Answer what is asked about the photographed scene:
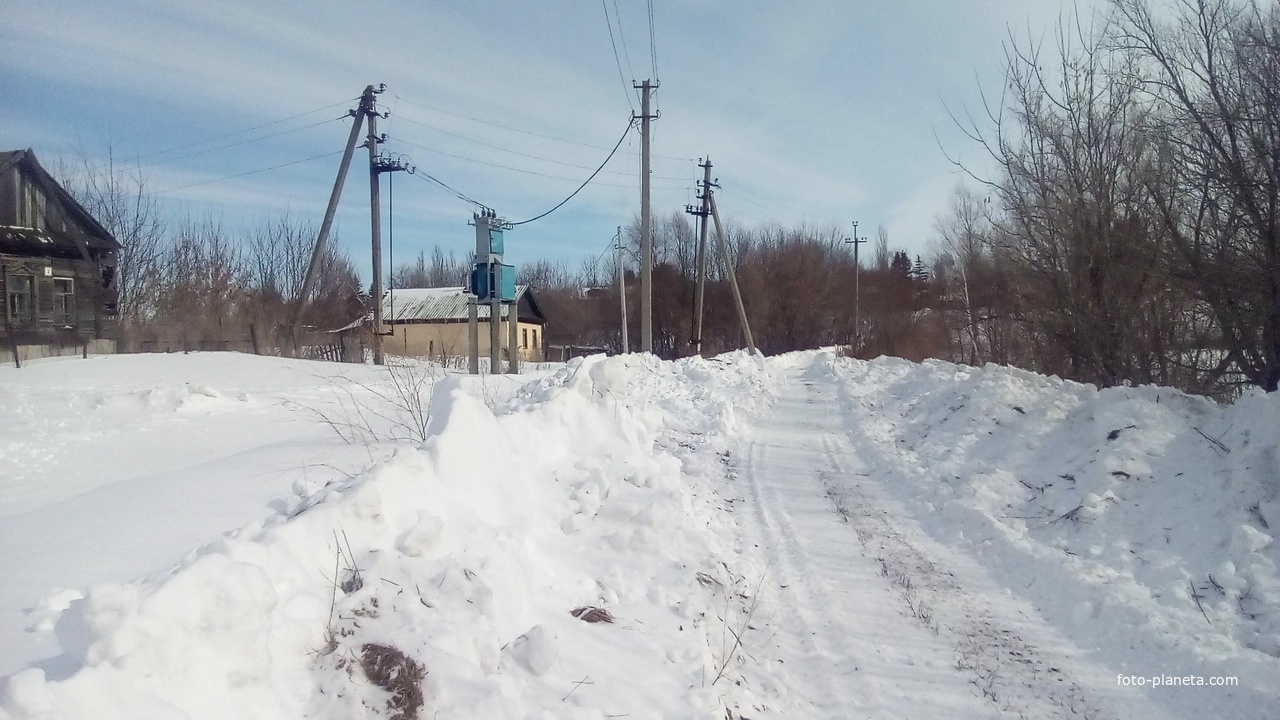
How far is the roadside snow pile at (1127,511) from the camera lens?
14.9 ft

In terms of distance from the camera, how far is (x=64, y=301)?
40.0 feet

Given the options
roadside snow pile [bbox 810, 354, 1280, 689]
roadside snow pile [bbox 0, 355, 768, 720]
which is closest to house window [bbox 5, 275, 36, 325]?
roadside snow pile [bbox 0, 355, 768, 720]

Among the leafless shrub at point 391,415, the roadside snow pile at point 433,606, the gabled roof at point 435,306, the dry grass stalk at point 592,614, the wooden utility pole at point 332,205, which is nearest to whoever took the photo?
the roadside snow pile at point 433,606

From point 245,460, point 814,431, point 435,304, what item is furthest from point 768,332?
point 245,460

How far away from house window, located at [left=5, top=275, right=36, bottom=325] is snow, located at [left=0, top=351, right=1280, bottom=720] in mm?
1464

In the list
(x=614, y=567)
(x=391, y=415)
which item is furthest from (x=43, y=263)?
(x=614, y=567)

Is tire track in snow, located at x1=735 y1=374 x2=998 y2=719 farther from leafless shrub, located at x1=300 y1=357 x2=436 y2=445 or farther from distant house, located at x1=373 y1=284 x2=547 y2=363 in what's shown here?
distant house, located at x1=373 y1=284 x2=547 y2=363

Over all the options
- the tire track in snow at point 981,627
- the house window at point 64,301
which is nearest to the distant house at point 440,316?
the house window at point 64,301

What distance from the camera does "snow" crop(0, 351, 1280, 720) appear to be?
288 cm

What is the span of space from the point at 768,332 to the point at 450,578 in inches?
1982

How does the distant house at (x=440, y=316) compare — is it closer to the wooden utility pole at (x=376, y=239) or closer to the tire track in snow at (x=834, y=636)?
the wooden utility pole at (x=376, y=239)

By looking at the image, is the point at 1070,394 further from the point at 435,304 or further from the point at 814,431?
the point at 435,304

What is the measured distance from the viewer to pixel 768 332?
52.8 m

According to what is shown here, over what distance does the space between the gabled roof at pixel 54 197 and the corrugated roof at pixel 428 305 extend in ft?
115
